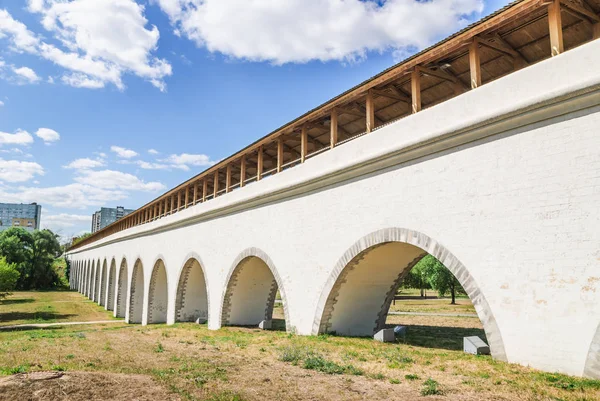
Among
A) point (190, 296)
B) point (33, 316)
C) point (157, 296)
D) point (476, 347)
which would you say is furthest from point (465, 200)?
point (33, 316)

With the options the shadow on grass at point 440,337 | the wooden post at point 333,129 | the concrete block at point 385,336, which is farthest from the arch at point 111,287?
the concrete block at point 385,336

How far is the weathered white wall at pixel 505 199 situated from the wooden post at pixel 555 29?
1.02 feet

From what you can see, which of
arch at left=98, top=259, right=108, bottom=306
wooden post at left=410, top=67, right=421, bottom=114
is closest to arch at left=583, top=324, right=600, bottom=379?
wooden post at left=410, top=67, right=421, bottom=114

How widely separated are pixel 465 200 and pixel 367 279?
4.09 m

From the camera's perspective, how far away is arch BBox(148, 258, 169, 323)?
80.0ft

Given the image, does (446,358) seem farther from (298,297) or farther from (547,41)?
(547,41)

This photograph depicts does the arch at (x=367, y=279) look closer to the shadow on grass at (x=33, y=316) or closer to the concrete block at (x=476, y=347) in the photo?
the concrete block at (x=476, y=347)

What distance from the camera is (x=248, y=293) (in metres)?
16.6

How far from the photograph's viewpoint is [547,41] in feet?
32.7

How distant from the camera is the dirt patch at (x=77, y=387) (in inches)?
226

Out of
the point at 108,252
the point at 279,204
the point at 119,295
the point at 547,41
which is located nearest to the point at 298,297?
the point at 279,204

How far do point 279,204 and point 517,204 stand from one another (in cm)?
754

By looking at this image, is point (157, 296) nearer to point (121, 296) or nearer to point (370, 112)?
point (121, 296)

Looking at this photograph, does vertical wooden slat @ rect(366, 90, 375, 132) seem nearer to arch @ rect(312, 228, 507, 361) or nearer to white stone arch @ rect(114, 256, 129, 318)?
arch @ rect(312, 228, 507, 361)
